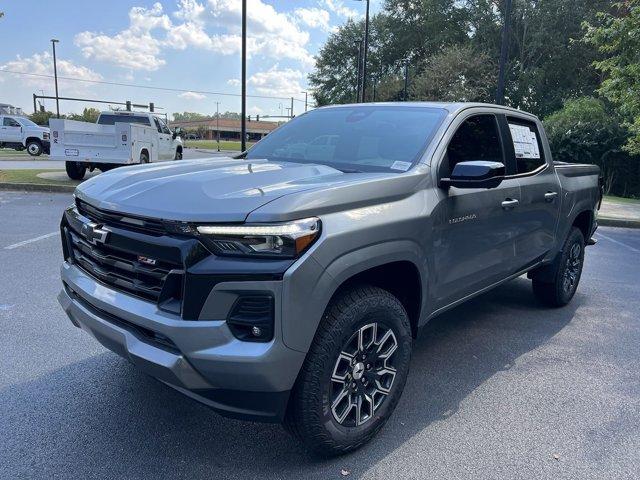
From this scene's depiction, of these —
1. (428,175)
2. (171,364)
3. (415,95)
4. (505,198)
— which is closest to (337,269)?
(171,364)

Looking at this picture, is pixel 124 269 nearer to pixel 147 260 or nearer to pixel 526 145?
pixel 147 260

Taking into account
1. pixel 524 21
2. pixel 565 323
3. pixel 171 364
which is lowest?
pixel 565 323

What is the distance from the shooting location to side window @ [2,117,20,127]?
26.8 meters

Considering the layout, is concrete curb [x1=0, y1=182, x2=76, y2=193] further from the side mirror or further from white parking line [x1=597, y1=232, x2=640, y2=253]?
white parking line [x1=597, y1=232, x2=640, y2=253]

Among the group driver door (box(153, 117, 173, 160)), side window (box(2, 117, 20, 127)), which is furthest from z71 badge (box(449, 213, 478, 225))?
side window (box(2, 117, 20, 127))

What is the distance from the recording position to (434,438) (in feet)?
9.60

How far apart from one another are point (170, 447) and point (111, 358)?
126 cm

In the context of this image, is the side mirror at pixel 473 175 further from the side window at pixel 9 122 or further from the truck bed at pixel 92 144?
the side window at pixel 9 122

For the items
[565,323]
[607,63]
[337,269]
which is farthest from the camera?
[607,63]

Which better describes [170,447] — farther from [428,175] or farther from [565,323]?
[565,323]

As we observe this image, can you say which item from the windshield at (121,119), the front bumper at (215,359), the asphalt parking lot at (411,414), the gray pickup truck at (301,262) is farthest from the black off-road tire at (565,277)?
the windshield at (121,119)

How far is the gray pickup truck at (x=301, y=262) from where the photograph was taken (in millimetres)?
2229

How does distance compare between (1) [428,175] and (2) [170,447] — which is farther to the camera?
(1) [428,175]

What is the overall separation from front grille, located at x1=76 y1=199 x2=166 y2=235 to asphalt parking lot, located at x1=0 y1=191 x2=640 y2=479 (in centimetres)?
117
